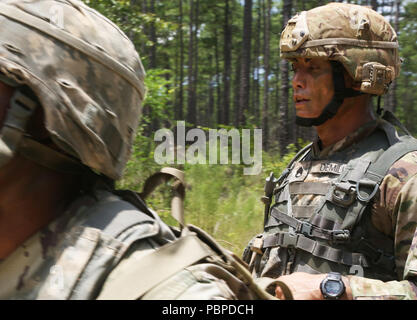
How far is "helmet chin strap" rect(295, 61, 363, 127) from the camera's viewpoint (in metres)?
2.87

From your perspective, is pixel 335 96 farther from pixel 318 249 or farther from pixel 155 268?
pixel 155 268

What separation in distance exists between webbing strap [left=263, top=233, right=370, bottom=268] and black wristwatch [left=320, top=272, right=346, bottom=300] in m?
0.19

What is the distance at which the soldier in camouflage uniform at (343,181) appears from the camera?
230cm

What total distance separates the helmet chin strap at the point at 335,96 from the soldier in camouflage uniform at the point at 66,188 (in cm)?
164

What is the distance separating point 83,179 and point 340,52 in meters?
1.83

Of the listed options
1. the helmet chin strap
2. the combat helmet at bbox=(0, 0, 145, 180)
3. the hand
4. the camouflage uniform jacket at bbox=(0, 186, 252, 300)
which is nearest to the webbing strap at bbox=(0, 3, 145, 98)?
the combat helmet at bbox=(0, 0, 145, 180)

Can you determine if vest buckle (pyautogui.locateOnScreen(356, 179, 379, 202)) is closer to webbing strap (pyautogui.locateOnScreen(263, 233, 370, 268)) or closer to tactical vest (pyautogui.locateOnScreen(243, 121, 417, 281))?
tactical vest (pyautogui.locateOnScreen(243, 121, 417, 281))

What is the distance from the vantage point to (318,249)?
2.55 m

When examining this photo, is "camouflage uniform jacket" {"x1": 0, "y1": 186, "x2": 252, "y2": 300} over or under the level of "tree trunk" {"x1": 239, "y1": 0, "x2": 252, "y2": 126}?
over

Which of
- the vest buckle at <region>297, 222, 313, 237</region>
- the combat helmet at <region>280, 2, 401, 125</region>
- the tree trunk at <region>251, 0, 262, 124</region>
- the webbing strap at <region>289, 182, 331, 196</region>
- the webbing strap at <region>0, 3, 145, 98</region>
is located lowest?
the tree trunk at <region>251, 0, 262, 124</region>

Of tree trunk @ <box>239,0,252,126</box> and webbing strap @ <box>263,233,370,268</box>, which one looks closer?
webbing strap @ <box>263,233,370,268</box>

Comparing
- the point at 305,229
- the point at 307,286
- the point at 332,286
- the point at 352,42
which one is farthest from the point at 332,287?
the point at 352,42

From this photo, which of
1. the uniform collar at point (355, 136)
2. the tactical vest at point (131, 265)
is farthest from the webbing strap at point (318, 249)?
the tactical vest at point (131, 265)

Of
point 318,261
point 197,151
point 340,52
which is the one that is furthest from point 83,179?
point 197,151
